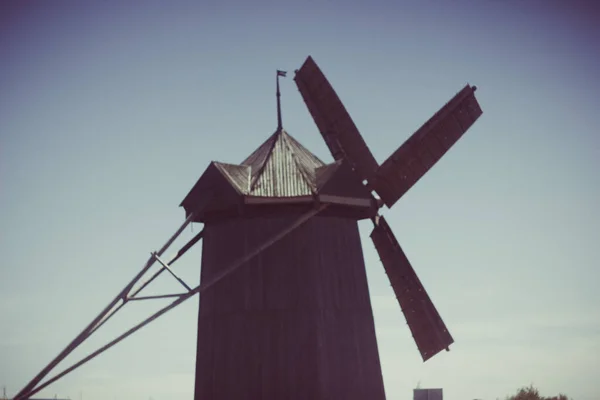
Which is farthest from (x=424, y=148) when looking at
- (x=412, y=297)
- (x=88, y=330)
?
(x=88, y=330)

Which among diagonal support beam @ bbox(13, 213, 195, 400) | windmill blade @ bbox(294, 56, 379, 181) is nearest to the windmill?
diagonal support beam @ bbox(13, 213, 195, 400)

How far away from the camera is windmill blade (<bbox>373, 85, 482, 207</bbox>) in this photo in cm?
1655

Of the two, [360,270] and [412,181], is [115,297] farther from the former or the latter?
[412,181]

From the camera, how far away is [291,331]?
14.0 m

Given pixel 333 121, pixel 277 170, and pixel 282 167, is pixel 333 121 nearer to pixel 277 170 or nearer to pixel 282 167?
pixel 282 167

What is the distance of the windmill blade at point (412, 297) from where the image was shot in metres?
16.1

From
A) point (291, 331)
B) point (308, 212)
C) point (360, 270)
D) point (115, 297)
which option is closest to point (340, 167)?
point (308, 212)

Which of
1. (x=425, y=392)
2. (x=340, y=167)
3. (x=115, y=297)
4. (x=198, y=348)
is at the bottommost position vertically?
(x=425, y=392)

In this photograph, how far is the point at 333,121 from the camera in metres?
18.2

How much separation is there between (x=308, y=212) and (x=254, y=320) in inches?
112

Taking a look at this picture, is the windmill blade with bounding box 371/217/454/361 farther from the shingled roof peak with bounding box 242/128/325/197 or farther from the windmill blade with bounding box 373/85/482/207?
the shingled roof peak with bounding box 242/128/325/197

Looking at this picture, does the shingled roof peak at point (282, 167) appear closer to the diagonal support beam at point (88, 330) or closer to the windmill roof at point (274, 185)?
the windmill roof at point (274, 185)

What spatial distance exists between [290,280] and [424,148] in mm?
5619

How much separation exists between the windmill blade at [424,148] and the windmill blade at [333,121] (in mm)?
512
